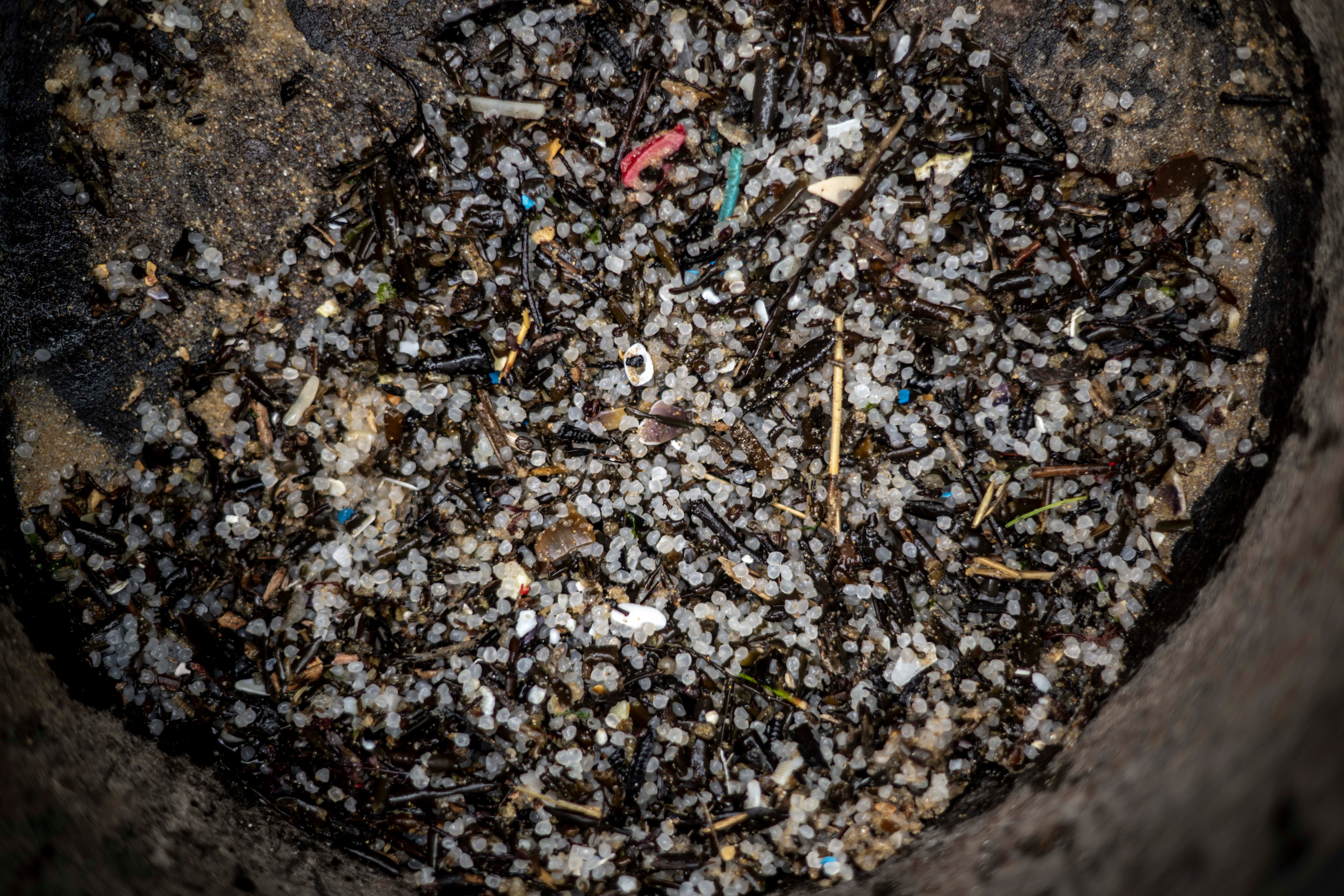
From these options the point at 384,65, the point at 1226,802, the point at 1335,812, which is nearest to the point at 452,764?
the point at 384,65

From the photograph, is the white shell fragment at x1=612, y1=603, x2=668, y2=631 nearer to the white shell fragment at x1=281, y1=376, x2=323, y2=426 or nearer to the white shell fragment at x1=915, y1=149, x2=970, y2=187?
the white shell fragment at x1=281, y1=376, x2=323, y2=426

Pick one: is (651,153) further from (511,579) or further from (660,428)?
(511,579)

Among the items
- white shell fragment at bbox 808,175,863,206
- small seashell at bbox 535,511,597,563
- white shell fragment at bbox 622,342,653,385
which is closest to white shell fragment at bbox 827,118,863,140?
white shell fragment at bbox 808,175,863,206

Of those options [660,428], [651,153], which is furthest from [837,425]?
[651,153]

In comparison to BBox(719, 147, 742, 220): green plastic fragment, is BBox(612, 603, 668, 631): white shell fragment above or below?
below

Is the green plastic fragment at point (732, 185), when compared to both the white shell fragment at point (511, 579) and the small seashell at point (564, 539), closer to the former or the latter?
the small seashell at point (564, 539)

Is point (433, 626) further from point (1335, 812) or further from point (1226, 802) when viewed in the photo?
point (1335, 812)
